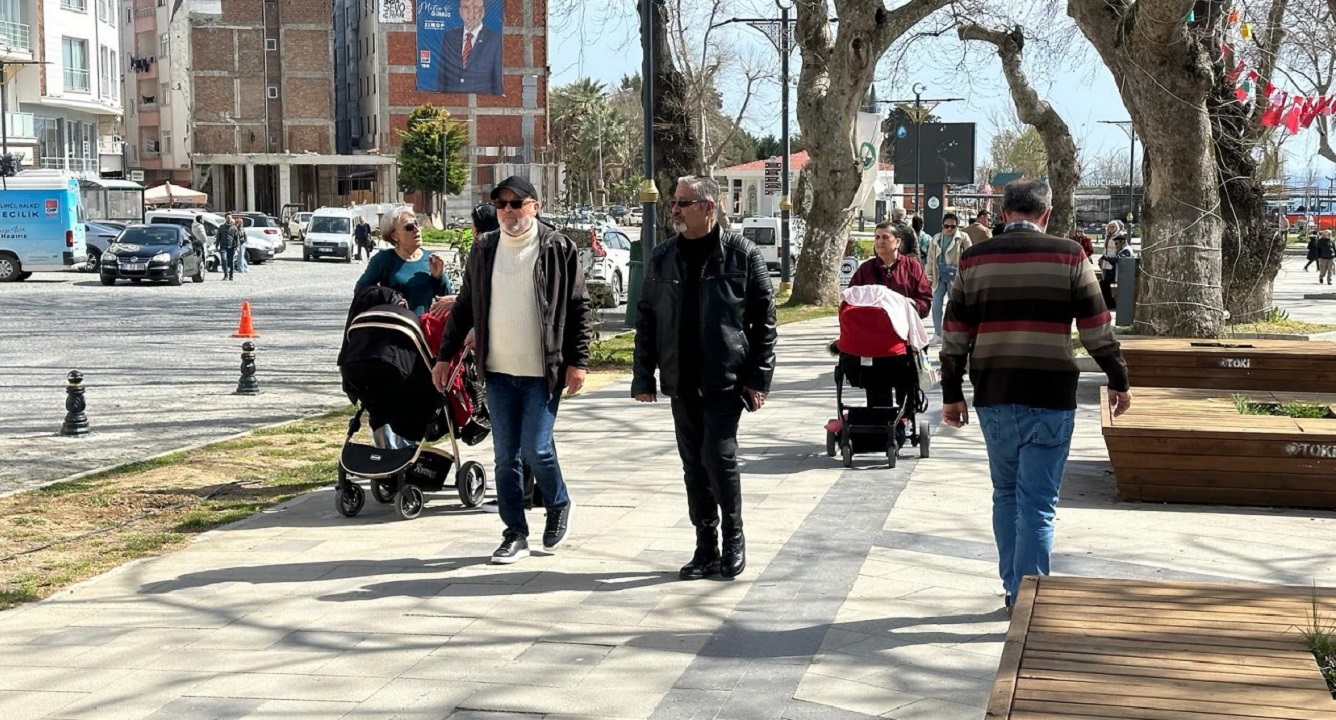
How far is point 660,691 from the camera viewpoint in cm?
539

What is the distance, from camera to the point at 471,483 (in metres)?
8.92

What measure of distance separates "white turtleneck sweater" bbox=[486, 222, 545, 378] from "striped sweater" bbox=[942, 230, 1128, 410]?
86.0 inches

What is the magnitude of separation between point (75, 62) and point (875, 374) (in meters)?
58.4

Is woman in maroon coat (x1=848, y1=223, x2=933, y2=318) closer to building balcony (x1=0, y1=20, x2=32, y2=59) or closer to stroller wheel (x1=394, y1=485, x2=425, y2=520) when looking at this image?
stroller wheel (x1=394, y1=485, x2=425, y2=520)

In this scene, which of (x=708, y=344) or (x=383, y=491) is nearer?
(x=708, y=344)

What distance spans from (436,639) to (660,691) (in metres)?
1.14

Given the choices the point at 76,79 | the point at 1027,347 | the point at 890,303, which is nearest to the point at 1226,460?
the point at 890,303

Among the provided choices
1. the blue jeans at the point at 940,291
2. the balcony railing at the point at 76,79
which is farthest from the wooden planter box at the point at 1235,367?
the balcony railing at the point at 76,79

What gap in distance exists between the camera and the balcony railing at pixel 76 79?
201ft

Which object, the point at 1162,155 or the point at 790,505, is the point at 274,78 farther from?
the point at 790,505

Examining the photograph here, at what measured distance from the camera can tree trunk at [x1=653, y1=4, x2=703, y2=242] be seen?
20.7 meters

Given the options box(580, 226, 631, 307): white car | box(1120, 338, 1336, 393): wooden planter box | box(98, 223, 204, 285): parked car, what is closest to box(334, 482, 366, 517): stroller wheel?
box(1120, 338, 1336, 393): wooden planter box

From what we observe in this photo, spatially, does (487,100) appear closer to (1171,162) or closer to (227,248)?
(227,248)

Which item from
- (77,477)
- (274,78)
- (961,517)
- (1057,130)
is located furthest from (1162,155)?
(274,78)
